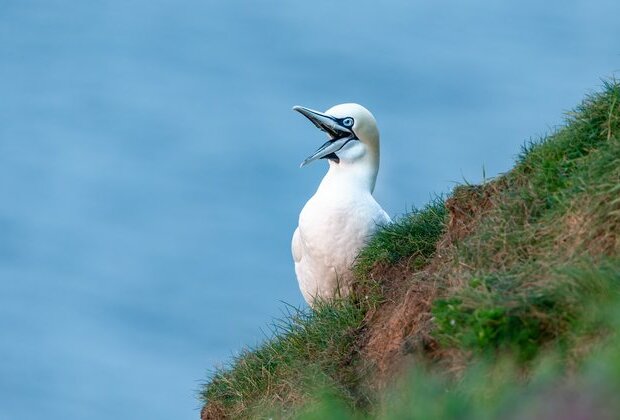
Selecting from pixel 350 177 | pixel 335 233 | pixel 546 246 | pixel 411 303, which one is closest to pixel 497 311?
pixel 546 246

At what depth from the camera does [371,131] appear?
13.7 metres

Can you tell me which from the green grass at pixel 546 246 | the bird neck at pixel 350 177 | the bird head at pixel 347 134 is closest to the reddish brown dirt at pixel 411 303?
the green grass at pixel 546 246

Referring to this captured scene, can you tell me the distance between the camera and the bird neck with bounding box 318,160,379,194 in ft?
44.1

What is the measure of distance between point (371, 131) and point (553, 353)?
5.58 metres

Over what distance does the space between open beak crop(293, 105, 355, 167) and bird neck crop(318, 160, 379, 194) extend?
15 cm

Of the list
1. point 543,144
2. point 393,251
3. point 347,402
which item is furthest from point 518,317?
point 393,251

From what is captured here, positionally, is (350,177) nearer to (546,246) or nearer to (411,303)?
(411,303)

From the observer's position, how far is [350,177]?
1356 centimetres

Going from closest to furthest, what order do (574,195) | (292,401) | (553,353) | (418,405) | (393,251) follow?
1. (418,405)
2. (553,353)
3. (574,195)
4. (292,401)
5. (393,251)

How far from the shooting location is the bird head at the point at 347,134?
13639 mm

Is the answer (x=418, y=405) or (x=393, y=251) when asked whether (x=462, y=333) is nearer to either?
(x=418, y=405)

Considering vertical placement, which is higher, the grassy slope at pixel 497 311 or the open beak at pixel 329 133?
the open beak at pixel 329 133

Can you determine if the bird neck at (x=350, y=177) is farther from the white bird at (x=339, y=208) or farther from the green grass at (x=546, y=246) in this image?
the green grass at (x=546, y=246)

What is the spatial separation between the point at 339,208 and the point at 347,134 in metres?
0.93
